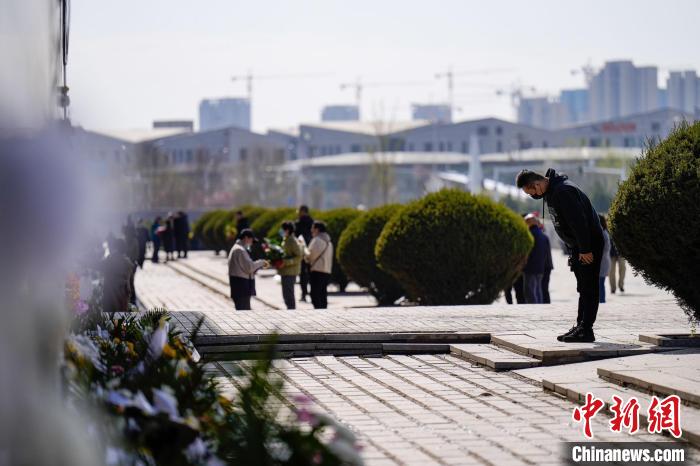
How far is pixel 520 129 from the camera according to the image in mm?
130500

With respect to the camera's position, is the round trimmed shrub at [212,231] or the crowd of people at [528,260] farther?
the round trimmed shrub at [212,231]

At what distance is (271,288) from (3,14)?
2545 centimetres

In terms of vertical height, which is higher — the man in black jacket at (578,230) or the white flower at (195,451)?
the man in black jacket at (578,230)

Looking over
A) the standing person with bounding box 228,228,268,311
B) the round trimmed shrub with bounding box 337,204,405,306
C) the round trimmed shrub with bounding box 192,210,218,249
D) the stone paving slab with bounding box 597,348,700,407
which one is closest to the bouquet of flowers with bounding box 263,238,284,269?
the standing person with bounding box 228,228,268,311

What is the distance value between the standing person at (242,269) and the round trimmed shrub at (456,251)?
7.31ft

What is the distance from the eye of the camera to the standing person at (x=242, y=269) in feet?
60.8

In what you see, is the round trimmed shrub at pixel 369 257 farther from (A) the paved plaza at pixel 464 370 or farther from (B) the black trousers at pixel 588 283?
(B) the black trousers at pixel 588 283

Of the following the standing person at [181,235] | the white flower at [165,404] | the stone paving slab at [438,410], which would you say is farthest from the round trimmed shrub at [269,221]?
the white flower at [165,404]

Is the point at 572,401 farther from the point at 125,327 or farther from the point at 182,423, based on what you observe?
the point at 182,423

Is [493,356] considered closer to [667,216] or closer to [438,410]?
[667,216]

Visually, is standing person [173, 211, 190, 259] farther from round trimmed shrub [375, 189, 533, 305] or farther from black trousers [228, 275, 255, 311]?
black trousers [228, 275, 255, 311]

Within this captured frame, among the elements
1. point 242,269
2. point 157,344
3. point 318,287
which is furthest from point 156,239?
point 157,344

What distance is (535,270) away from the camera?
65.0ft

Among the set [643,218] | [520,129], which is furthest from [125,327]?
[520,129]
